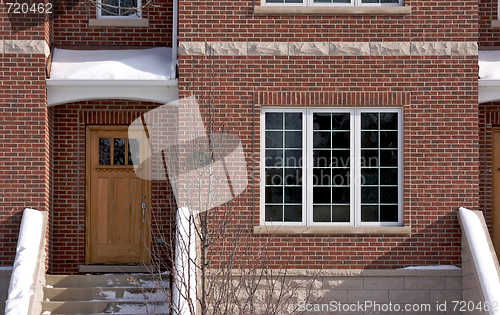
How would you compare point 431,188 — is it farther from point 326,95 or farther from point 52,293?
point 52,293

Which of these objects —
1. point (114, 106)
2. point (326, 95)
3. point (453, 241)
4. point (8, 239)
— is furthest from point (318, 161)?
point (8, 239)

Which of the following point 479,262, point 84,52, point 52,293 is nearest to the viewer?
point 479,262

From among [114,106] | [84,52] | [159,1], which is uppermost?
[159,1]

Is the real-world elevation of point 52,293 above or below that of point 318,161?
below

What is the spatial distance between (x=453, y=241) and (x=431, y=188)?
837 mm

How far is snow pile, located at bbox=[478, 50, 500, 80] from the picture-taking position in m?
7.89

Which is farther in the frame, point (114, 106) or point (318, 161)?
point (114, 106)

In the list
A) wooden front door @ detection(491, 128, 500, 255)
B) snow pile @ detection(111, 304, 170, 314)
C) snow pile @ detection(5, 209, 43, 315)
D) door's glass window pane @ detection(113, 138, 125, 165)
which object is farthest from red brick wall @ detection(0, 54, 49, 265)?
wooden front door @ detection(491, 128, 500, 255)

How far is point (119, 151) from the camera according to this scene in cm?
887

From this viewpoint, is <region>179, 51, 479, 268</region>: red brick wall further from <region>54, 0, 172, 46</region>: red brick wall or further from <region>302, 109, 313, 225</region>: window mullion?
<region>54, 0, 172, 46</region>: red brick wall

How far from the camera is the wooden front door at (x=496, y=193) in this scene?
343 inches

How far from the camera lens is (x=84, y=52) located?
8.39 meters

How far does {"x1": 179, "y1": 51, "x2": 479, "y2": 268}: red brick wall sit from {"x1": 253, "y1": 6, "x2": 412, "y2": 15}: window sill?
0.69m

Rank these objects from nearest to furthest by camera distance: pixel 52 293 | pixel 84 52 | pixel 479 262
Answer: pixel 479 262 → pixel 52 293 → pixel 84 52
